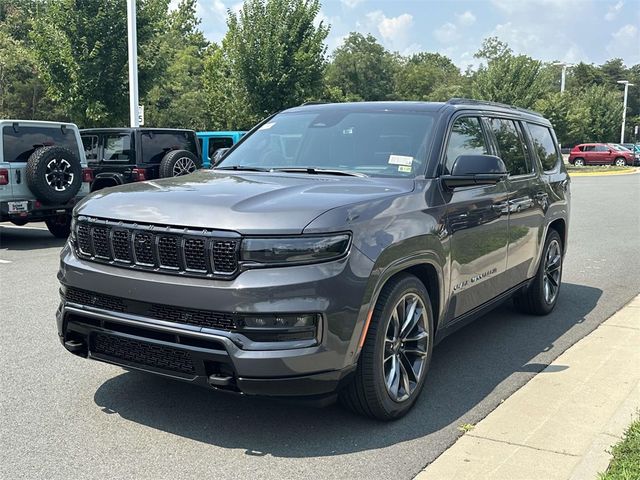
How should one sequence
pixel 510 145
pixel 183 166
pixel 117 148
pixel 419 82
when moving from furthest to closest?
pixel 419 82
pixel 117 148
pixel 183 166
pixel 510 145

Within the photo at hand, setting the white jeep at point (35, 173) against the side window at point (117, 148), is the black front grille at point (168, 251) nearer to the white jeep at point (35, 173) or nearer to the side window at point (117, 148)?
the white jeep at point (35, 173)

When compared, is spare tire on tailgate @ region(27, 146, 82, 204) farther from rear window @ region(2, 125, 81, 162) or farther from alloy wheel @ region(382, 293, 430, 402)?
alloy wheel @ region(382, 293, 430, 402)

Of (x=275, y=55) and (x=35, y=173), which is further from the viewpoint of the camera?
(x=275, y=55)

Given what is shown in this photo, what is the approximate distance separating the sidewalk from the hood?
1.46m

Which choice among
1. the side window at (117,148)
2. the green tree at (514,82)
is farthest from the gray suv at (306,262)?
the green tree at (514,82)

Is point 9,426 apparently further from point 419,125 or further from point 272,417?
point 419,125

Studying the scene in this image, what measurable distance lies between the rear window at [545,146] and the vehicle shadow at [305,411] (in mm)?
1990

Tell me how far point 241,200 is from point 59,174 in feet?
27.1

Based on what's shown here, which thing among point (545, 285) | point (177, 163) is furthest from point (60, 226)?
point (545, 285)

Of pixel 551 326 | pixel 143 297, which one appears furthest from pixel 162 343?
pixel 551 326

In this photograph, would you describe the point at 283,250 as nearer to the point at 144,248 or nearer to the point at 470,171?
the point at 144,248

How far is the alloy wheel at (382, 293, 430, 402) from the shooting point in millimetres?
3914

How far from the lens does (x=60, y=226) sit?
12.0 m

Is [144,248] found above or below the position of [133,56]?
below
